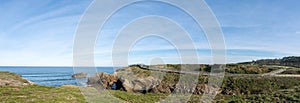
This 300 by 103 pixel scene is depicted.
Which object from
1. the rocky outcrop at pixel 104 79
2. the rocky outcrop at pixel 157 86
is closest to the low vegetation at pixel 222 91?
the rocky outcrop at pixel 157 86

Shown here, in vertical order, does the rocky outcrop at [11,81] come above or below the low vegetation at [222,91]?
above

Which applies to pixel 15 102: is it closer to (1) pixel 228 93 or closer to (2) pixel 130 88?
(2) pixel 130 88

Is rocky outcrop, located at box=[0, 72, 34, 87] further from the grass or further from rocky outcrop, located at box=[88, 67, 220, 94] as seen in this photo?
rocky outcrop, located at box=[88, 67, 220, 94]

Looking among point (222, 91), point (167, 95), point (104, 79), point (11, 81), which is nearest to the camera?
point (11, 81)

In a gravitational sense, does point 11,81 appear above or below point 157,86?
above

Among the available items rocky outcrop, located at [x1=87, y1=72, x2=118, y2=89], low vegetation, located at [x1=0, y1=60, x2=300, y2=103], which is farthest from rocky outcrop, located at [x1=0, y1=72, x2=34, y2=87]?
rocky outcrop, located at [x1=87, y1=72, x2=118, y2=89]

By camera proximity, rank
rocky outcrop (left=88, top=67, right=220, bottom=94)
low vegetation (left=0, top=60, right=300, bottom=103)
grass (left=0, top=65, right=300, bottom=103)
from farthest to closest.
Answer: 1. rocky outcrop (left=88, top=67, right=220, bottom=94)
2. low vegetation (left=0, top=60, right=300, bottom=103)
3. grass (left=0, top=65, right=300, bottom=103)

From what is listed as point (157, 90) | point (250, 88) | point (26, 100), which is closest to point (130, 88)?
point (157, 90)

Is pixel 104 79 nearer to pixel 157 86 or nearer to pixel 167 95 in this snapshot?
pixel 157 86

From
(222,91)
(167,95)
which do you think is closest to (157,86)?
(167,95)

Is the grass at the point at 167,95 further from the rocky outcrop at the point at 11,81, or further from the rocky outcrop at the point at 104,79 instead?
the rocky outcrop at the point at 104,79

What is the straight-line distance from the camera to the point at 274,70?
202 ft

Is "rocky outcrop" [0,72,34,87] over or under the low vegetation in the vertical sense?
over

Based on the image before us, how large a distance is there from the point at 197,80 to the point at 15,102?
123 ft
